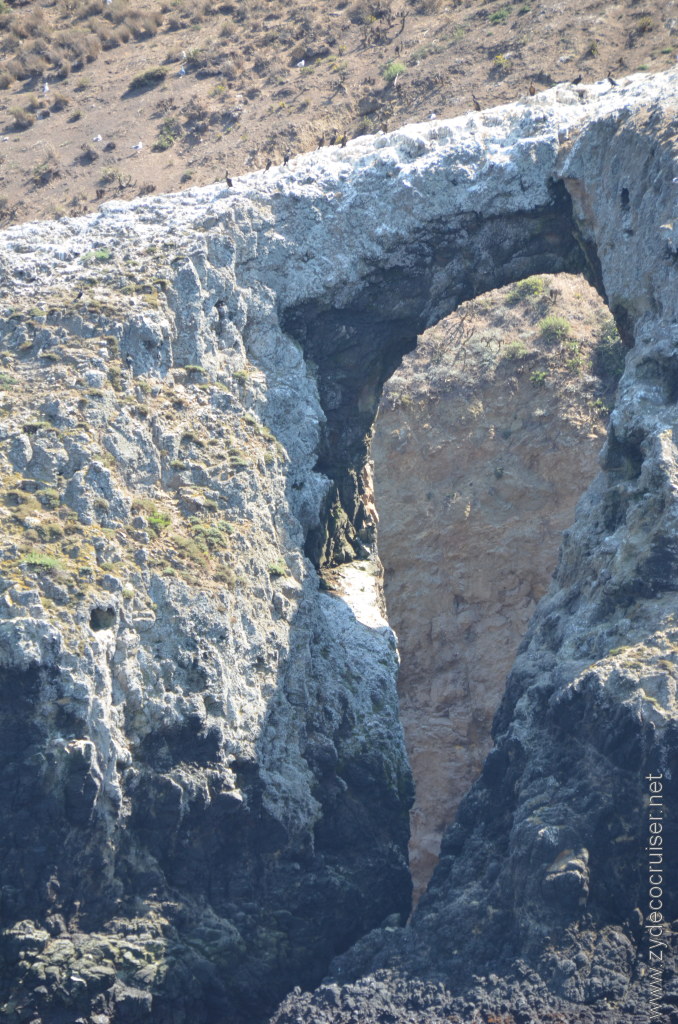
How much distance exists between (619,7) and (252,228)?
17.2 metres

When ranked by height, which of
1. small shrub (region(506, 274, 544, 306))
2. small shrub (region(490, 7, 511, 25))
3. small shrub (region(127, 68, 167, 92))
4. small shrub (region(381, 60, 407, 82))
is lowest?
small shrub (region(506, 274, 544, 306))

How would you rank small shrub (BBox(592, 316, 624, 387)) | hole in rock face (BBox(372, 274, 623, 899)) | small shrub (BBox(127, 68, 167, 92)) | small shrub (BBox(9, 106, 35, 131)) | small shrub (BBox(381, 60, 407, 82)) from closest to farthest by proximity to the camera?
hole in rock face (BBox(372, 274, 623, 899)) → small shrub (BBox(592, 316, 624, 387)) → small shrub (BBox(381, 60, 407, 82)) → small shrub (BBox(9, 106, 35, 131)) → small shrub (BBox(127, 68, 167, 92))

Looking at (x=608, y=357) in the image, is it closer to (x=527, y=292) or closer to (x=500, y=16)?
(x=527, y=292)

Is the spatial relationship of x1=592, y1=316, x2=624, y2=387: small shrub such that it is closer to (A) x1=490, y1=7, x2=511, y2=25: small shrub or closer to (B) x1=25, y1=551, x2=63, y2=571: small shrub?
(A) x1=490, y1=7, x2=511, y2=25: small shrub

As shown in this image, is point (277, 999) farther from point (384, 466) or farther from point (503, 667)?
point (384, 466)

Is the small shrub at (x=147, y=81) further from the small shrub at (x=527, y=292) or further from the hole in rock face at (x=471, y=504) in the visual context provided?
the small shrub at (x=527, y=292)

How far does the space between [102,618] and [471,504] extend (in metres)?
14.5

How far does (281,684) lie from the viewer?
30422 mm

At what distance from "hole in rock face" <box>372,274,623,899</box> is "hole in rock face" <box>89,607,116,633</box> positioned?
1231 cm

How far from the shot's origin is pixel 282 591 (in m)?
31.4

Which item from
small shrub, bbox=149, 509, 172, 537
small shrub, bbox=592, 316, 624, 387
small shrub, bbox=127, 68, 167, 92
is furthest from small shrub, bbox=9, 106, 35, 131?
small shrub, bbox=149, 509, 172, 537

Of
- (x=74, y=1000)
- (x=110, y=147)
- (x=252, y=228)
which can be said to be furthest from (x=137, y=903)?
(x=110, y=147)

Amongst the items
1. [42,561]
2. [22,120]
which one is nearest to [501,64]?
[22,120]

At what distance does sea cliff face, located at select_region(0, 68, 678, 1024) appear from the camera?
88.1 feet
